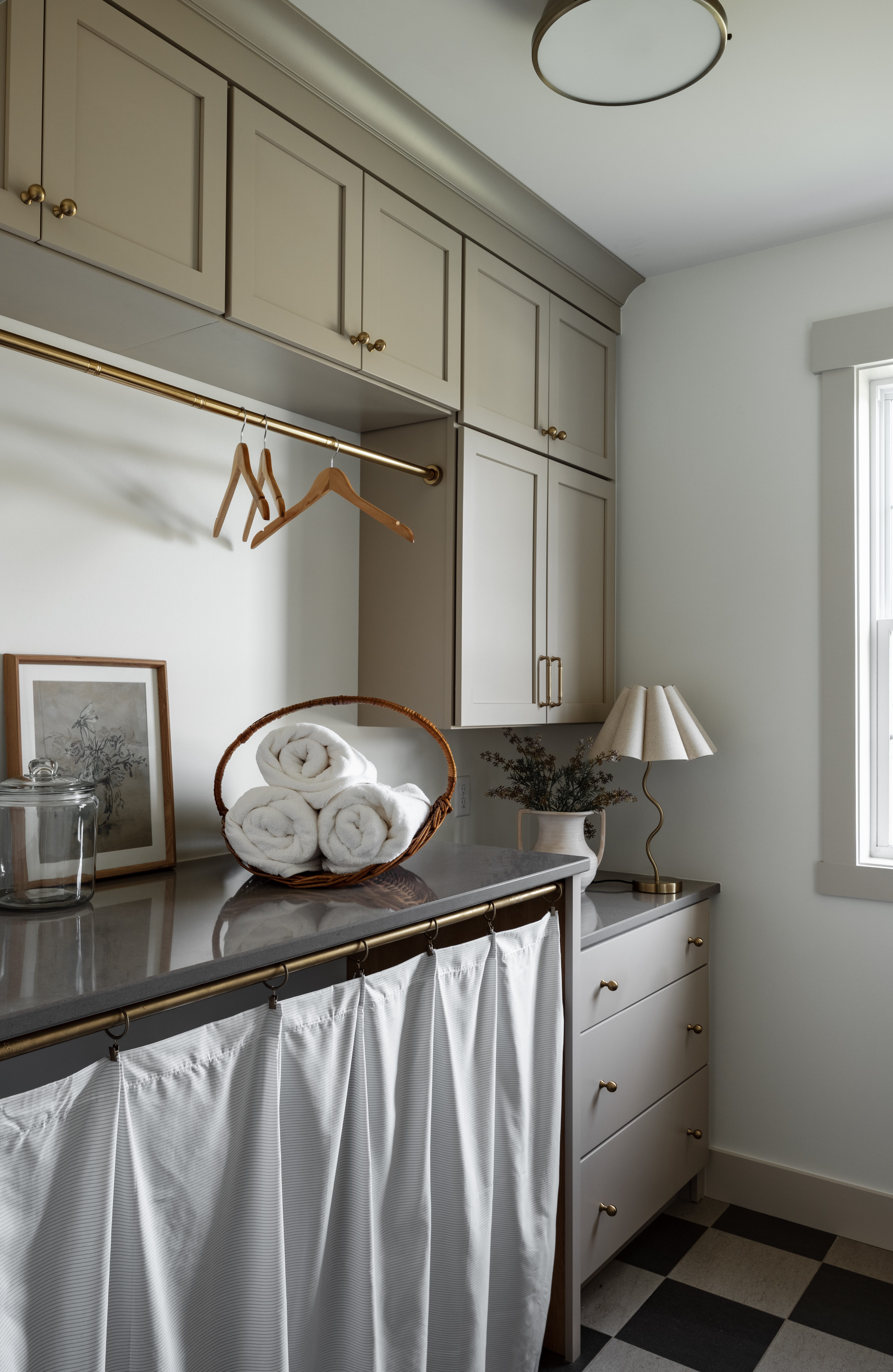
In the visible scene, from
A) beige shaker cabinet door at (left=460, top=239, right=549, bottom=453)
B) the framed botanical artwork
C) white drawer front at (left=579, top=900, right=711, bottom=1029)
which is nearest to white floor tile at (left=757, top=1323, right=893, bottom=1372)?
white drawer front at (left=579, top=900, right=711, bottom=1029)

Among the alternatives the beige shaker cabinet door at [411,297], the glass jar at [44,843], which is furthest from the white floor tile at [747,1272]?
the beige shaker cabinet door at [411,297]

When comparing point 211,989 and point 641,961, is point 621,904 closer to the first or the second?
point 641,961

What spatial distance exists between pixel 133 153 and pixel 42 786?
1004 mm

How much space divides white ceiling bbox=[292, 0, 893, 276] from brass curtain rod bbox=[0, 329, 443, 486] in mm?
713

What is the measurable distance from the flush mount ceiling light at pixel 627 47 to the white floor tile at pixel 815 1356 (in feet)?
8.29

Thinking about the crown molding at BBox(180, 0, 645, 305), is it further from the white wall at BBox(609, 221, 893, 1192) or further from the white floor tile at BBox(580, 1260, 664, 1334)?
the white floor tile at BBox(580, 1260, 664, 1334)

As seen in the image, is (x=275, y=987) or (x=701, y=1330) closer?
(x=275, y=987)

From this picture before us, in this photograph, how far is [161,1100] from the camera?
1.19 meters

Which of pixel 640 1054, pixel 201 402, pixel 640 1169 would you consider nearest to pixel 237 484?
pixel 201 402

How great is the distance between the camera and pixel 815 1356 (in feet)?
6.59

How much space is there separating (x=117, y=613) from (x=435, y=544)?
779mm

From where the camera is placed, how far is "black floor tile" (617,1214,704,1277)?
2344 mm

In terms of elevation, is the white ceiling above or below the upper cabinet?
above

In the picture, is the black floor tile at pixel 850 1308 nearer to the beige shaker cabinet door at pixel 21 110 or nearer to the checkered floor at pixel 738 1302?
the checkered floor at pixel 738 1302
